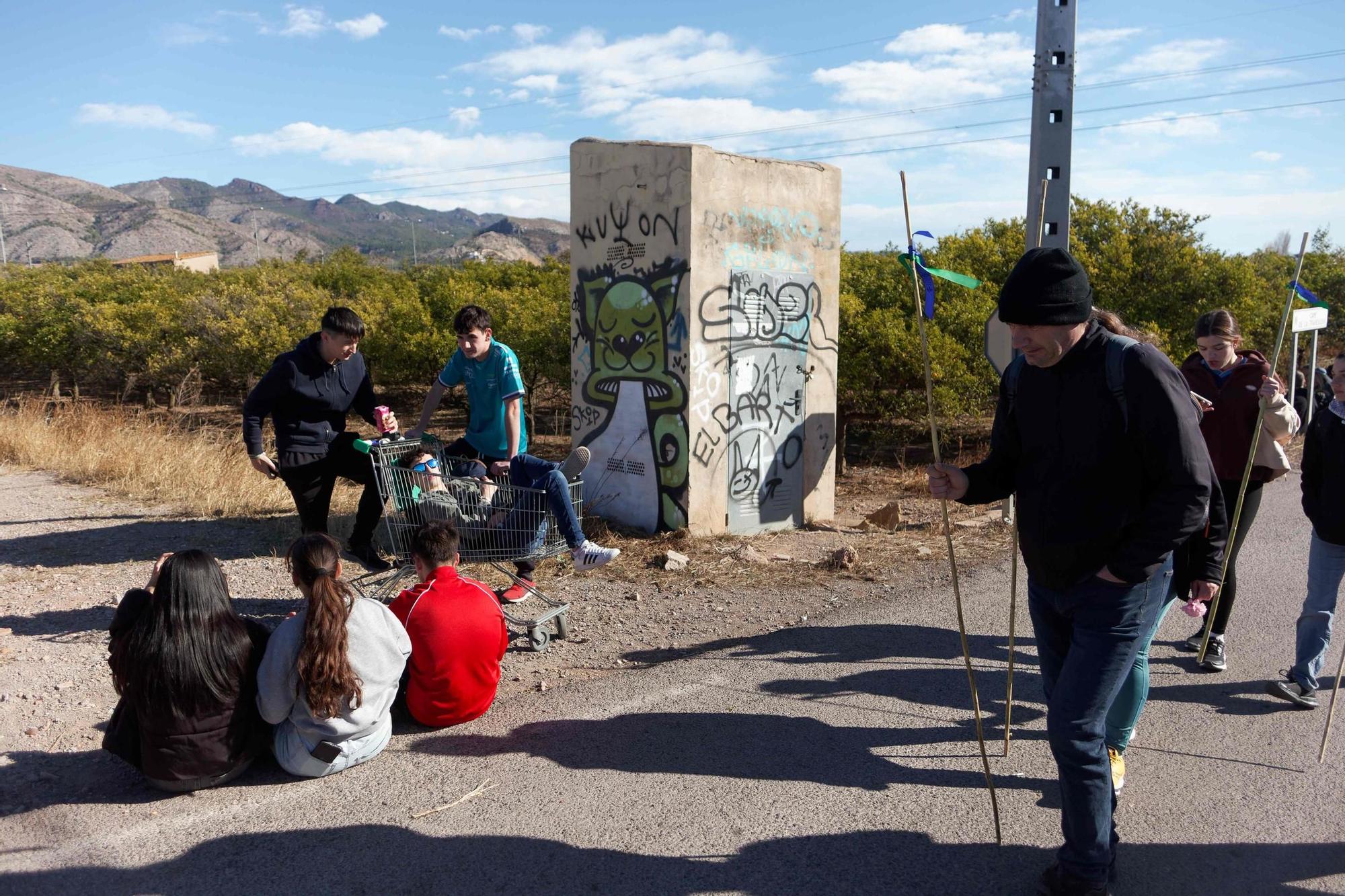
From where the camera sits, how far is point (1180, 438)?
2.91 metres

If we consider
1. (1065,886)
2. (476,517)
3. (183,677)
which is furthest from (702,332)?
(1065,886)

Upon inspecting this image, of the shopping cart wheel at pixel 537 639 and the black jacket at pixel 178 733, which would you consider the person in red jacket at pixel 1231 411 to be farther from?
the black jacket at pixel 178 733

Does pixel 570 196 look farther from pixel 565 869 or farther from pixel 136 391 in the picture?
pixel 136 391

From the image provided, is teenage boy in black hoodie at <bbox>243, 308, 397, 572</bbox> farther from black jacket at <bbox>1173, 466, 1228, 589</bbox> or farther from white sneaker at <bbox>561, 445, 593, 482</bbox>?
black jacket at <bbox>1173, 466, 1228, 589</bbox>

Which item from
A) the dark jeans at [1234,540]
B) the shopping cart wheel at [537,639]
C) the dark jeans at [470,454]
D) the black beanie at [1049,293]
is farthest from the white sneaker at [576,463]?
the dark jeans at [1234,540]

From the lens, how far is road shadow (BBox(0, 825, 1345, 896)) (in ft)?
10.9

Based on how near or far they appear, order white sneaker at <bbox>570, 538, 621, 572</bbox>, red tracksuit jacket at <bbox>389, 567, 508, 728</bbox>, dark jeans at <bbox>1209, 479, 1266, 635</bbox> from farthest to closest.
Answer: white sneaker at <bbox>570, 538, 621, 572</bbox> → dark jeans at <bbox>1209, 479, 1266, 635</bbox> → red tracksuit jacket at <bbox>389, 567, 508, 728</bbox>

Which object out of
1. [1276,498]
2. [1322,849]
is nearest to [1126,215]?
[1276,498]

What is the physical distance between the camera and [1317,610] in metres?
4.89

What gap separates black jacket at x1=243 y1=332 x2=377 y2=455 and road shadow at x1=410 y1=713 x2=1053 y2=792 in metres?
3.10

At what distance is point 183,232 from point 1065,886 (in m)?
135

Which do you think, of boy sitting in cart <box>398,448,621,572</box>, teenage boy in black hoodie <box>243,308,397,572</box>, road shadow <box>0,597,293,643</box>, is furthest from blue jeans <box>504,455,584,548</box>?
road shadow <box>0,597,293,643</box>

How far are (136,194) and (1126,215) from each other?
211m

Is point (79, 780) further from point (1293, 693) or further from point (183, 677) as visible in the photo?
point (1293, 693)
